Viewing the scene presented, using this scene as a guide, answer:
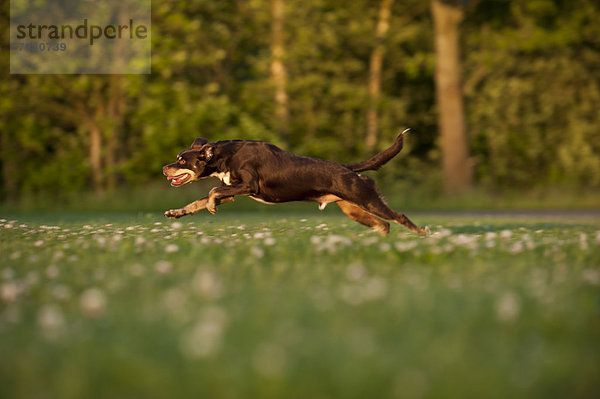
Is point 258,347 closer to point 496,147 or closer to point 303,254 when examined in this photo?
point 303,254

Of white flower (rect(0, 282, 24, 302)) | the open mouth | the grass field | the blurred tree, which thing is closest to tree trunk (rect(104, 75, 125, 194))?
the blurred tree

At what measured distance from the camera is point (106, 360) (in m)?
2.38

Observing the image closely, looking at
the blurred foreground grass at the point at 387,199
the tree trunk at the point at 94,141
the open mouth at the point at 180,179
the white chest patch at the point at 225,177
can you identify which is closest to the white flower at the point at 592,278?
the white chest patch at the point at 225,177

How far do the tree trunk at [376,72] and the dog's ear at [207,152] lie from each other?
13554 millimetres

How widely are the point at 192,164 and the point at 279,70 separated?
12953 millimetres

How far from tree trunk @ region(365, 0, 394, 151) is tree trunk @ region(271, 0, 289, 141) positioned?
279cm

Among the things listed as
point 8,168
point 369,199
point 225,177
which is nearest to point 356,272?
point 369,199

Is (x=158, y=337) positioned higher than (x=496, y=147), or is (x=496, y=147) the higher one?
(x=496, y=147)

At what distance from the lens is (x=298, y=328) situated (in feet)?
9.05

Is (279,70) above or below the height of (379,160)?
above

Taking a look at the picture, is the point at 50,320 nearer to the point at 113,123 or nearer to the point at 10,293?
the point at 10,293

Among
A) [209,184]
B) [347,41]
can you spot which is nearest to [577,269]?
[209,184]

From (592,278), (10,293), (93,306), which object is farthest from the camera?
(592,278)

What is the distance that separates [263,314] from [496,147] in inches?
758
